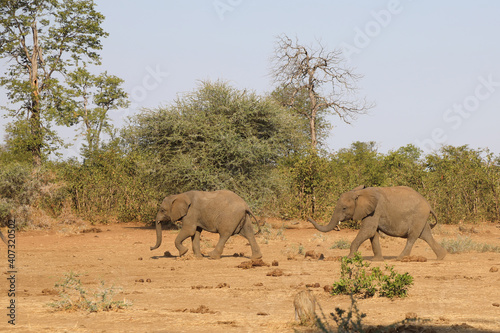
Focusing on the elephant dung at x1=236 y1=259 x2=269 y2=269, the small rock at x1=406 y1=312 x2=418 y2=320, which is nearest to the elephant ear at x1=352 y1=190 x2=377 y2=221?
the elephant dung at x1=236 y1=259 x2=269 y2=269

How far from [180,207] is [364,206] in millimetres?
4212

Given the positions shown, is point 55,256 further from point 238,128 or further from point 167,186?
point 238,128

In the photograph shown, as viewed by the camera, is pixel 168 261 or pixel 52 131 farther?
pixel 52 131

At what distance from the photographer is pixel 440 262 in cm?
1348

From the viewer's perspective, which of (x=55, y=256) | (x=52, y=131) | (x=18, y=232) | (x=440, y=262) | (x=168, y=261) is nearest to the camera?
(x=440, y=262)

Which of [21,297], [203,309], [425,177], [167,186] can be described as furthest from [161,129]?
[203,309]

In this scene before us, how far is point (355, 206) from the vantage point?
14.0 meters

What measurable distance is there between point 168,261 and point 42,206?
12.6 metres

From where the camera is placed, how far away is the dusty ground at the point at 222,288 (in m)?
7.40

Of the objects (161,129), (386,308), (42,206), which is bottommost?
(386,308)

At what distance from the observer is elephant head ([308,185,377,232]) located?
45.4ft

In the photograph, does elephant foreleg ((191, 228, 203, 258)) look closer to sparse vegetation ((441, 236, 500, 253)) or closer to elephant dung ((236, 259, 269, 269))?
elephant dung ((236, 259, 269, 269))

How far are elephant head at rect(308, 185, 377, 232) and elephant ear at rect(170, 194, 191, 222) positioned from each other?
9.88ft

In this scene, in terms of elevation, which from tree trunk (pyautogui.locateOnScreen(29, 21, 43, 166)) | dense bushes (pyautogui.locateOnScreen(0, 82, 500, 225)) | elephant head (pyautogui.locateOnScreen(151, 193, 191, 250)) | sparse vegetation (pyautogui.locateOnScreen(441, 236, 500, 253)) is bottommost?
sparse vegetation (pyautogui.locateOnScreen(441, 236, 500, 253))
